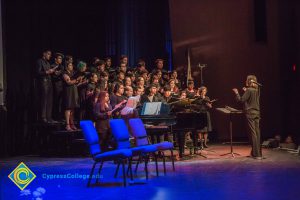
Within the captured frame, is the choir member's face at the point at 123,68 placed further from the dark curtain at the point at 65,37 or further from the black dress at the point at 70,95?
A: the dark curtain at the point at 65,37

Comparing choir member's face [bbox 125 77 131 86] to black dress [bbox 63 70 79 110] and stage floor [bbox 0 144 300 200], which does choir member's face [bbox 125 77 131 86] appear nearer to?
black dress [bbox 63 70 79 110]

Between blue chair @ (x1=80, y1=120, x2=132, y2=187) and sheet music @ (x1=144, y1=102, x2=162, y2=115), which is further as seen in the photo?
sheet music @ (x1=144, y1=102, x2=162, y2=115)

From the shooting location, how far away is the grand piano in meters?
10.2

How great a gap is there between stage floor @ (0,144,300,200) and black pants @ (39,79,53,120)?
160cm

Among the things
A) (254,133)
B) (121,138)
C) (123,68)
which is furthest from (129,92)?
(121,138)

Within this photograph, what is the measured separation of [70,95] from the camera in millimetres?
11734

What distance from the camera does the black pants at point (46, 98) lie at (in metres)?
11.9

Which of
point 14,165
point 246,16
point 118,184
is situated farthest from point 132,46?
point 118,184

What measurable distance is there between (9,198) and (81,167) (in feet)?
9.83

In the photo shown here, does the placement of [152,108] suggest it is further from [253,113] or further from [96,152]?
[96,152]

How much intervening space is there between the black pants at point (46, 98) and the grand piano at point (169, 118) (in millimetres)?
2761

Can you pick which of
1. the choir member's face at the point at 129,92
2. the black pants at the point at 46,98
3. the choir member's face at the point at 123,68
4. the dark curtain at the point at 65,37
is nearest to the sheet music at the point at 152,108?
the choir member's face at the point at 129,92

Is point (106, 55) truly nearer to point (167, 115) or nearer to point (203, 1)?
point (203, 1)

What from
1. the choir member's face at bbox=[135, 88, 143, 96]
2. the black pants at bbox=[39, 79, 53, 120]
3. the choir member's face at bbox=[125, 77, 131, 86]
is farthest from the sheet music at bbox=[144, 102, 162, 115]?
the black pants at bbox=[39, 79, 53, 120]
